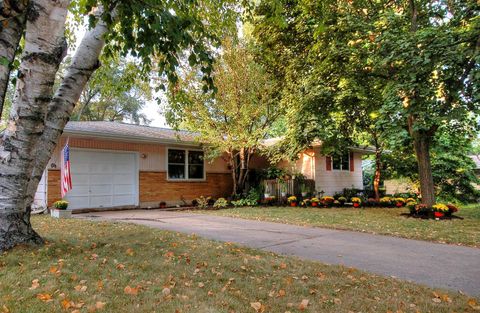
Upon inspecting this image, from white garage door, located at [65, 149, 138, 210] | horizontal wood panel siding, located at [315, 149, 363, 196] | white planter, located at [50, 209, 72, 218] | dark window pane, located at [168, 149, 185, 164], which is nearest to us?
white planter, located at [50, 209, 72, 218]

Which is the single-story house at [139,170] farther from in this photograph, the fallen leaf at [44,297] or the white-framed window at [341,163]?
the fallen leaf at [44,297]

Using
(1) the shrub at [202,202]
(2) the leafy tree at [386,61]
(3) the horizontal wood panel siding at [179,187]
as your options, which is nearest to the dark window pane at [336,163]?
(2) the leafy tree at [386,61]

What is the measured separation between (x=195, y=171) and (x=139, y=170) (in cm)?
277

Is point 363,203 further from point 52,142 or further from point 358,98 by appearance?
point 52,142

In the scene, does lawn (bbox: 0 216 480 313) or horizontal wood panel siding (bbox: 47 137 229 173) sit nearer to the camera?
lawn (bbox: 0 216 480 313)

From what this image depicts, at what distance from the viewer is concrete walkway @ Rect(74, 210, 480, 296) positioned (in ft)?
14.9

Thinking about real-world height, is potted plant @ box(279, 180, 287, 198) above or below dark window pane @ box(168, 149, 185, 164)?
below

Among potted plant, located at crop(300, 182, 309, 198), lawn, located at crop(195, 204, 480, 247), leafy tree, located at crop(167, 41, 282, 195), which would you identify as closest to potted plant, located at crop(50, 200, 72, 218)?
leafy tree, located at crop(167, 41, 282, 195)

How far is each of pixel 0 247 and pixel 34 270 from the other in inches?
46.7

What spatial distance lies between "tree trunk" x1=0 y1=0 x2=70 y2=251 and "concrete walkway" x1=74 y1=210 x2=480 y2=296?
339 cm

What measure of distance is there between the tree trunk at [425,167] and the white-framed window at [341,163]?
18.6 feet

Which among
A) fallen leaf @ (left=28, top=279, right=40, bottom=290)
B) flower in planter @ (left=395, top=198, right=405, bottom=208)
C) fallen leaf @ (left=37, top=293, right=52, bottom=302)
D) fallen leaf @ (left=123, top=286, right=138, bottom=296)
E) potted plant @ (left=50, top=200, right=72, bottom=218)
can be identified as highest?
potted plant @ (left=50, top=200, right=72, bottom=218)

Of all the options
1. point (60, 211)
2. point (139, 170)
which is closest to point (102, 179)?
point (139, 170)

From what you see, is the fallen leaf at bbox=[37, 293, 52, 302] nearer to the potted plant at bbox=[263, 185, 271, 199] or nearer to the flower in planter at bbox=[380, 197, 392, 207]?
the potted plant at bbox=[263, 185, 271, 199]
